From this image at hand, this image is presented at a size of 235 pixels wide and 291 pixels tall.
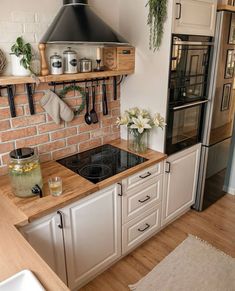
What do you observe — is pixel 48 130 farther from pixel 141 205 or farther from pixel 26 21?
pixel 141 205

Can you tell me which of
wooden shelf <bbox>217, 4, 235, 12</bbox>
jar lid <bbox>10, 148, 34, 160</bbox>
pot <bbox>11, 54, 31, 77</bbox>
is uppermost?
wooden shelf <bbox>217, 4, 235, 12</bbox>

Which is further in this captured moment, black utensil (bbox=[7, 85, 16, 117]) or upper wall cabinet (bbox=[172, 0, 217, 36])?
upper wall cabinet (bbox=[172, 0, 217, 36])

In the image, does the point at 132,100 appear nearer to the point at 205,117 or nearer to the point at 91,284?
the point at 205,117

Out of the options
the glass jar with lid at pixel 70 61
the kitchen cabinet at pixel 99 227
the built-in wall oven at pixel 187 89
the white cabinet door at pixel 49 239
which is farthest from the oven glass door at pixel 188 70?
the white cabinet door at pixel 49 239

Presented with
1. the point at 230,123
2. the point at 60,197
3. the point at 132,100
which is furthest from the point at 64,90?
the point at 230,123

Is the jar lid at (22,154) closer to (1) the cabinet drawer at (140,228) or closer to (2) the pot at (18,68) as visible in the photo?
(2) the pot at (18,68)

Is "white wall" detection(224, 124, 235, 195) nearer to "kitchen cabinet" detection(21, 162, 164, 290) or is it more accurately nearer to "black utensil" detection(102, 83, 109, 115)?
"kitchen cabinet" detection(21, 162, 164, 290)

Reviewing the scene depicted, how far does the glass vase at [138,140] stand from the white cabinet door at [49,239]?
89 centimetres

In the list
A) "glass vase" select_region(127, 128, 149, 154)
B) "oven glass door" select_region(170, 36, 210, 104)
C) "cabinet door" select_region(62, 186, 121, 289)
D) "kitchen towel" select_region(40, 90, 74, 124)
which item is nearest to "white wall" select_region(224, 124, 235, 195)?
"oven glass door" select_region(170, 36, 210, 104)

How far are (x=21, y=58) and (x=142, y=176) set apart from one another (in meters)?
1.15

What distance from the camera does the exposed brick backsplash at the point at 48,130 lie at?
174 centimetres

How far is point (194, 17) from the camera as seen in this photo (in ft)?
6.48

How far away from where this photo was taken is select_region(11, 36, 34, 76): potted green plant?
5.23 feet

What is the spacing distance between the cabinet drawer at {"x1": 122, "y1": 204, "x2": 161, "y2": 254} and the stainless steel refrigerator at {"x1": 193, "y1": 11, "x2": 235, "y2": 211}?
2.10 ft
